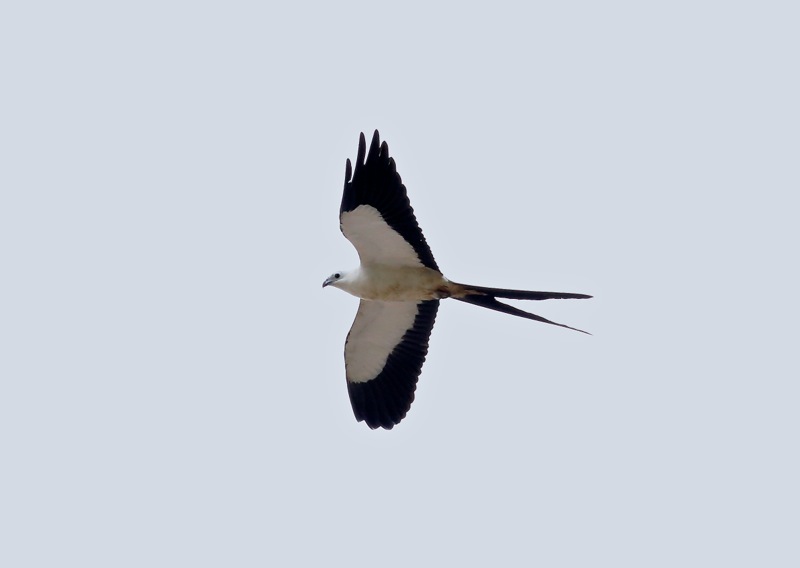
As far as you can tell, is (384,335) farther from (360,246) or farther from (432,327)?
(360,246)

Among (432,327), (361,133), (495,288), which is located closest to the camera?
(361,133)

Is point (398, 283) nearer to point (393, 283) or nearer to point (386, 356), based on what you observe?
point (393, 283)

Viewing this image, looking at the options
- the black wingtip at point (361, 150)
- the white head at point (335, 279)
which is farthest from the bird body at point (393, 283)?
the black wingtip at point (361, 150)

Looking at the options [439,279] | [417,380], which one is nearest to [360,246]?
[439,279]

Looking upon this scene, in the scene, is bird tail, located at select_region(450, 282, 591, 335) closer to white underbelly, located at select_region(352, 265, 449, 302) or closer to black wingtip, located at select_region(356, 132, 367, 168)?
white underbelly, located at select_region(352, 265, 449, 302)

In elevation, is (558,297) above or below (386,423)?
above

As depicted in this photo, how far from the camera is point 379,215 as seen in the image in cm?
1089

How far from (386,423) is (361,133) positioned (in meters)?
3.20

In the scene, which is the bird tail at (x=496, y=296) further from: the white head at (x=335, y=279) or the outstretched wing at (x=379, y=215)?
the white head at (x=335, y=279)

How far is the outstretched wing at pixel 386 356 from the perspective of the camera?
12188 mm

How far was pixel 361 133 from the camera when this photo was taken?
10.4 meters

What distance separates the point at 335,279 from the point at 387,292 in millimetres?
474

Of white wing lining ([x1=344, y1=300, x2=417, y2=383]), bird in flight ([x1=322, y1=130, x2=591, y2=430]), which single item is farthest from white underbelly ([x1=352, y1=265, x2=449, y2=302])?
white wing lining ([x1=344, y1=300, x2=417, y2=383])

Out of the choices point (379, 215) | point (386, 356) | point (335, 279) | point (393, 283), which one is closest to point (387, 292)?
point (393, 283)
